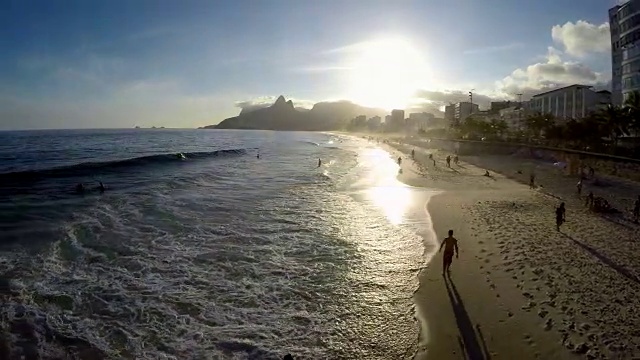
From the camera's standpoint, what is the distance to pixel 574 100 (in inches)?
3679

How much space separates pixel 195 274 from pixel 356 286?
4.88 meters

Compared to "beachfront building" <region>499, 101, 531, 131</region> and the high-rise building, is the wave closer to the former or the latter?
the high-rise building

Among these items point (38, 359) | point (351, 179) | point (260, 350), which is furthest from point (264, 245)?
point (351, 179)

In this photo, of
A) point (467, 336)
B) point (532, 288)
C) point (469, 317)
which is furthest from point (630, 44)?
point (467, 336)

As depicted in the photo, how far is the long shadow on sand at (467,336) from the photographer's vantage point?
8058mm

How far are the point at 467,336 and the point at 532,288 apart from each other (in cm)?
340

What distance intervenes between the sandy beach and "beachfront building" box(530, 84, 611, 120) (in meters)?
79.9

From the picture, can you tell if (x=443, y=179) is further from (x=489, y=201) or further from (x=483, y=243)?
(x=483, y=243)

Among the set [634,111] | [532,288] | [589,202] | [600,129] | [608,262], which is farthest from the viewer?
[600,129]

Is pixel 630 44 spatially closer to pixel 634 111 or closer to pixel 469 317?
pixel 634 111

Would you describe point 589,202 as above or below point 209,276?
above

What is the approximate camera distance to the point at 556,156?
141 ft

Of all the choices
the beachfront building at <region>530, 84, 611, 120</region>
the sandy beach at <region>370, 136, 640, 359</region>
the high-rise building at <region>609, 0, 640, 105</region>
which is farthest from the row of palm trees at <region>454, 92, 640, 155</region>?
the beachfront building at <region>530, 84, 611, 120</region>

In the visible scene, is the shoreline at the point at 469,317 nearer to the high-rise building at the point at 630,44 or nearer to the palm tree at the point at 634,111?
the palm tree at the point at 634,111
